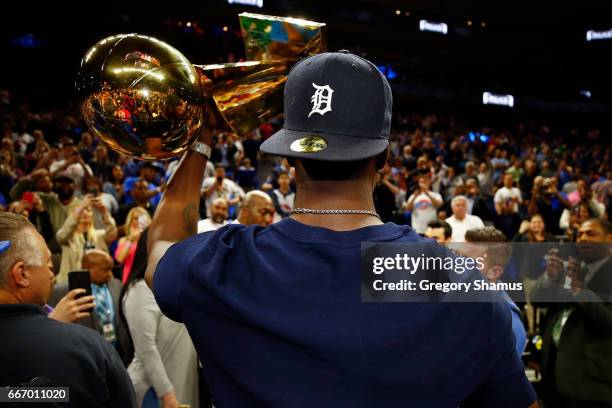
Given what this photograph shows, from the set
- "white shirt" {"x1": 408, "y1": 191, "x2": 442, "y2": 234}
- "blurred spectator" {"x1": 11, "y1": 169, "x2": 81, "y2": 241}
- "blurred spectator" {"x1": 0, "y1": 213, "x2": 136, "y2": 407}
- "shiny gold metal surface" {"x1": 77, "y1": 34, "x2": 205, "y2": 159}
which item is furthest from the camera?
"white shirt" {"x1": 408, "y1": 191, "x2": 442, "y2": 234}

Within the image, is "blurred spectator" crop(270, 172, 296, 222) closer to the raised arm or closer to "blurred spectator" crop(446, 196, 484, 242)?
"blurred spectator" crop(446, 196, 484, 242)

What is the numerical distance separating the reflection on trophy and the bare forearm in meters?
0.07

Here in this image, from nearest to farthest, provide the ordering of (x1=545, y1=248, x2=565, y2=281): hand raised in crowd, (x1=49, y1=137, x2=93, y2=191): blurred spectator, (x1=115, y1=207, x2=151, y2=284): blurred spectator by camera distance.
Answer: (x1=545, y1=248, x2=565, y2=281): hand raised in crowd
(x1=115, y1=207, x2=151, y2=284): blurred spectator
(x1=49, y1=137, x2=93, y2=191): blurred spectator

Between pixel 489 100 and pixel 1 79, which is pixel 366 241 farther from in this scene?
pixel 489 100

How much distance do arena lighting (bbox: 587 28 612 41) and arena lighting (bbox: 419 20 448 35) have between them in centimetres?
467

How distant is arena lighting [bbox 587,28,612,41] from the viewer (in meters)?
21.6

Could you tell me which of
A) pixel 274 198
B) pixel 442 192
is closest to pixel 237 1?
pixel 442 192

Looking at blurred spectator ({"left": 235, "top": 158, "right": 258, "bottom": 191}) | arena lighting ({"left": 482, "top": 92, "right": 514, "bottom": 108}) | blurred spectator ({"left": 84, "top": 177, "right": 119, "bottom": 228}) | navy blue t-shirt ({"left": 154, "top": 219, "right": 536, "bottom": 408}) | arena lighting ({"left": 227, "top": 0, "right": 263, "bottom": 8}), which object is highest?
arena lighting ({"left": 227, "top": 0, "right": 263, "bottom": 8})

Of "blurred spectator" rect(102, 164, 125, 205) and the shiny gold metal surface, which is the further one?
"blurred spectator" rect(102, 164, 125, 205)

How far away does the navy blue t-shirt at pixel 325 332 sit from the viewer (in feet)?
3.47

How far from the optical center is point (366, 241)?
1113mm

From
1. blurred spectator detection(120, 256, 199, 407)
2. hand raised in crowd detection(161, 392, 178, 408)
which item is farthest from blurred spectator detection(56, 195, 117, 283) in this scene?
hand raised in crowd detection(161, 392, 178, 408)

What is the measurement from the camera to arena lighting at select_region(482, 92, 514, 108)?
23.9 metres

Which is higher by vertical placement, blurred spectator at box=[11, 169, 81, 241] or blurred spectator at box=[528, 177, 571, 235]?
blurred spectator at box=[11, 169, 81, 241]
